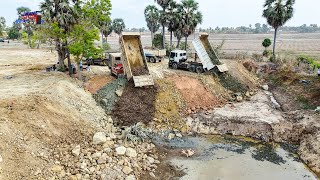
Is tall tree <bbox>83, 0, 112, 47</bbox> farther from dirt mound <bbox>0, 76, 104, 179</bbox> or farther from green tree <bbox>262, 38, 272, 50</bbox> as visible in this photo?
green tree <bbox>262, 38, 272, 50</bbox>

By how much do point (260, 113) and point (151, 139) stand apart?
9.04 meters

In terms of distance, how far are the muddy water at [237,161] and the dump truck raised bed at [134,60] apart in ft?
20.2

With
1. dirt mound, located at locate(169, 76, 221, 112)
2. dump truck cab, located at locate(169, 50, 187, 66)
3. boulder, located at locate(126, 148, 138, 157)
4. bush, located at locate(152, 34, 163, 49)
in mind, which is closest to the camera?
boulder, located at locate(126, 148, 138, 157)

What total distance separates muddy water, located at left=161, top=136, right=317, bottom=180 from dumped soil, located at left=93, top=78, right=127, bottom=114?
5769 millimetres

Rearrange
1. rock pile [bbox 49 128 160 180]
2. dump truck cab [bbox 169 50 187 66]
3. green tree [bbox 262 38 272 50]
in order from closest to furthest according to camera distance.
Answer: rock pile [bbox 49 128 160 180]
dump truck cab [bbox 169 50 187 66]
green tree [bbox 262 38 272 50]

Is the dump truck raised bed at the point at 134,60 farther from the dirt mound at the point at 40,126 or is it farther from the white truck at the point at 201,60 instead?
the white truck at the point at 201,60

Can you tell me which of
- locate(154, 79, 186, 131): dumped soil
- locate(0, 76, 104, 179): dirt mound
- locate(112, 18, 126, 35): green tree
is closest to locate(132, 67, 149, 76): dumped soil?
locate(154, 79, 186, 131): dumped soil

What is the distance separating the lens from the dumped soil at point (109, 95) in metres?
20.8

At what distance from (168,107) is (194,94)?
329 cm

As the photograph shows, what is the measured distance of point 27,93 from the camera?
59.0ft

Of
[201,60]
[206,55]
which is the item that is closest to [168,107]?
[201,60]

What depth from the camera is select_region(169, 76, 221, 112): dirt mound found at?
2269 cm

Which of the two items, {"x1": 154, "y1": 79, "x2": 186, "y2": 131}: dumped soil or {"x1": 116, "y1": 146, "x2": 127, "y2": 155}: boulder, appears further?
{"x1": 154, "y1": 79, "x2": 186, "y2": 131}: dumped soil

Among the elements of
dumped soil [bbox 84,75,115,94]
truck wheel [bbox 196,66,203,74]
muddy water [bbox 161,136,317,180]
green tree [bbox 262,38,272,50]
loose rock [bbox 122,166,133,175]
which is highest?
green tree [bbox 262,38,272,50]
